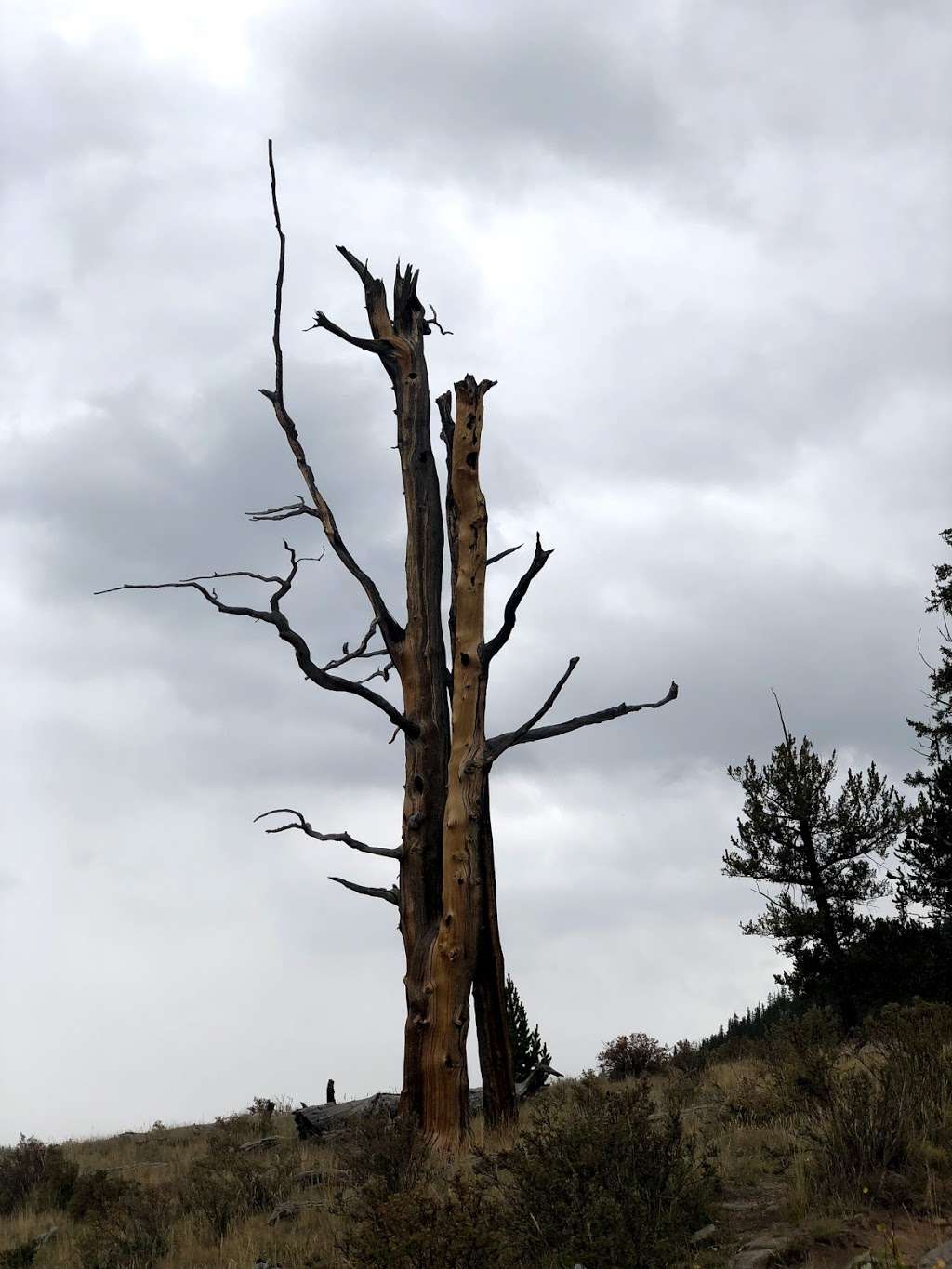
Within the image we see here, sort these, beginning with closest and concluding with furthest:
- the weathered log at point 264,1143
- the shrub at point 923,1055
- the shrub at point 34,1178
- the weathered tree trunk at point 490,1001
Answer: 1. the shrub at point 923,1055
2. the weathered tree trunk at point 490,1001
3. the shrub at point 34,1178
4. the weathered log at point 264,1143

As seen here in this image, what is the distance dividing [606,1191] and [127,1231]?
4342 millimetres

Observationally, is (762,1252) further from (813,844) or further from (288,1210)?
(813,844)

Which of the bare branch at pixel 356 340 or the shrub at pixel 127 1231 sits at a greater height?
the bare branch at pixel 356 340

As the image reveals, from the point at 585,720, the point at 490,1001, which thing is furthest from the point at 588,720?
the point at 490,1001

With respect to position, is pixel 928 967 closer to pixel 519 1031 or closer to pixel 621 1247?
pixel 519 1031

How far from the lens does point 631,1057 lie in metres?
18.3

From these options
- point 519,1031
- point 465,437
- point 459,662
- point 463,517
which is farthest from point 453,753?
point 519,1031

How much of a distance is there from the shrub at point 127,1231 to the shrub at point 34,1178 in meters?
1.85

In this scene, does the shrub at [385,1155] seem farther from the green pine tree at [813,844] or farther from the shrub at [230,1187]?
the green pine tree at [813,844]

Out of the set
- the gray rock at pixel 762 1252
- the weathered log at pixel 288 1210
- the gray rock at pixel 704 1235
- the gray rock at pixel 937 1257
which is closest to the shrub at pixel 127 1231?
the weathered log at pixel 288 1210

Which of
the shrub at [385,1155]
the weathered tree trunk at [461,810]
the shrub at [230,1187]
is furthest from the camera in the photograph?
the weathered tree trunk at [461,810]

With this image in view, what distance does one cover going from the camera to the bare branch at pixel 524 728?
11.3 metres

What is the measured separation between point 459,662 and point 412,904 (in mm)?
2367

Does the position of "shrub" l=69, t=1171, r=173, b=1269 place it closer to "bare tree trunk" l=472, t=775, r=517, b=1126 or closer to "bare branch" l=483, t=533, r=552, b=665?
"bare tree trunk" l=472, t=775, r=517, b=1126
